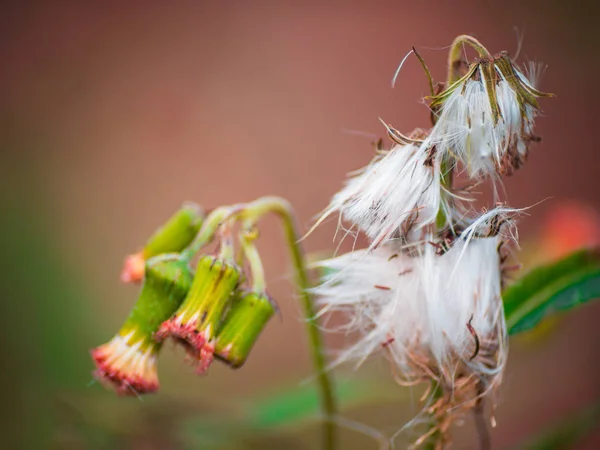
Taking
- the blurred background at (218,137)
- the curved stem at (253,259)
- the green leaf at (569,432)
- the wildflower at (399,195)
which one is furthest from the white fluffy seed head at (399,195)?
the blurred background at (218,137)

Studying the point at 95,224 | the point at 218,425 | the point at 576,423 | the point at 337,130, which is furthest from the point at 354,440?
the point at 95,224

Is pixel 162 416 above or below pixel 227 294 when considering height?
below

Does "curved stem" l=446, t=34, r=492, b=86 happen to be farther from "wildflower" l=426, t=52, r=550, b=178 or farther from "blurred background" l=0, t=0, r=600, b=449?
"blurred background" l=0, t=0, r=600, b=449

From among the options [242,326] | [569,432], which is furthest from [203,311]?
[569,432]

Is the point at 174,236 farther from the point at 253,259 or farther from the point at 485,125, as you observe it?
the point at 485,125

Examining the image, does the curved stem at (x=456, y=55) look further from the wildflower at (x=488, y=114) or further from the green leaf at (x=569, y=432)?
the green leaf at (x=569, y=432)

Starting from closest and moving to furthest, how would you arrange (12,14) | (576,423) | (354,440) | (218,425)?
(576,423) → (218,425) → (354,440) → (12,14)

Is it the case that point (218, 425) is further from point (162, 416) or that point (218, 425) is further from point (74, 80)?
point (74, 80)
